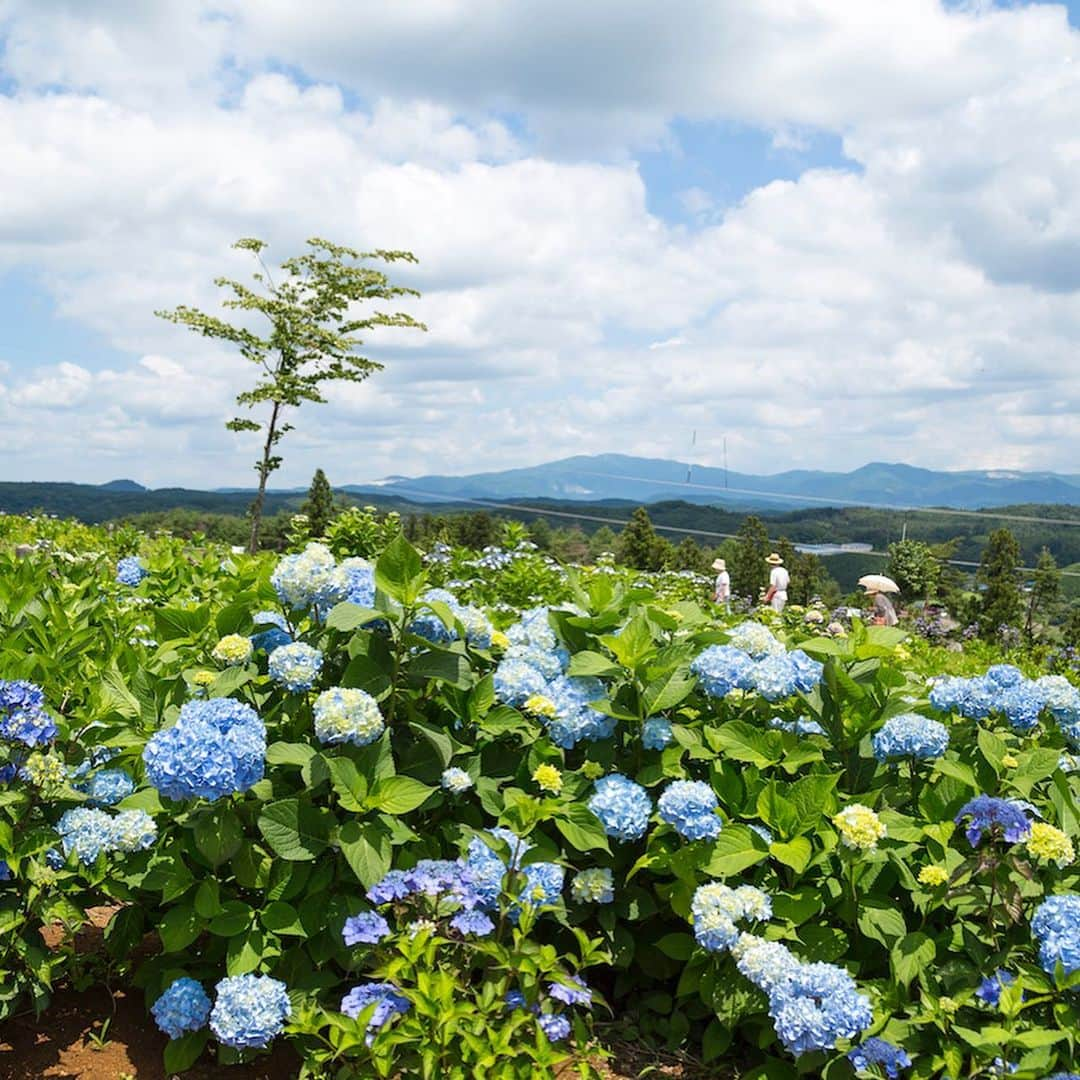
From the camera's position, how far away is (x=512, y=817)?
216 cm

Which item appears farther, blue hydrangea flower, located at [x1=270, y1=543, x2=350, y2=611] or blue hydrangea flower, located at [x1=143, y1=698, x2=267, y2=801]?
blue hydrangea flower, located at [x1=270, y1=543, x2=350, y2=611]

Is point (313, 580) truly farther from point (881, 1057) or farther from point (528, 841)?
point (881, 1057)

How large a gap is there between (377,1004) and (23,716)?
1.09m

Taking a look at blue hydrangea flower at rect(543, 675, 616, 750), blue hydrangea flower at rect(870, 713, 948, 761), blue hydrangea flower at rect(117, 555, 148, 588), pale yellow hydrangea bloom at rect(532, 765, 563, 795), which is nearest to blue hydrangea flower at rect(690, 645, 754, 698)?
blue hydrangea flower at rect(543, 675, 616, 750)

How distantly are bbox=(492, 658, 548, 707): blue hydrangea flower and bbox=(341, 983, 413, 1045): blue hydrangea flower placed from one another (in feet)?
2.58

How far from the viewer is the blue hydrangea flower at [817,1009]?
1.98m

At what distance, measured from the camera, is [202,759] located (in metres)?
1.97

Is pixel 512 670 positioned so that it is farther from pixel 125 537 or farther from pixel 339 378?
pixel 339 378

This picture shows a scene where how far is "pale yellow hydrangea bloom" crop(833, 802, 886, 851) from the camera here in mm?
2094

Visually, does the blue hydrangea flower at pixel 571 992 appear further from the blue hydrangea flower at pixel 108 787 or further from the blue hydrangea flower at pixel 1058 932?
the blue hydrangea flower at pixel 108 787

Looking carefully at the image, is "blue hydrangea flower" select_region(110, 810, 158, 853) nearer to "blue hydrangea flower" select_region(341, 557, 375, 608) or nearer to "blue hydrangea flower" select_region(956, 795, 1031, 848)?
"blue hydrangea flower" select_region(341, 557, 375, 608)

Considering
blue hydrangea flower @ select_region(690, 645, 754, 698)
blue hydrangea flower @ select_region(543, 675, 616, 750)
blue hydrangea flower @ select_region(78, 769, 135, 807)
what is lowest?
blue hydrangea flower @ select_region(78, 769, 135, 807)

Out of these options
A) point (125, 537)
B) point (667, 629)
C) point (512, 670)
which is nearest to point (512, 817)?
point (512, 670)

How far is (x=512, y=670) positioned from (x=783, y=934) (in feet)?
3.14
